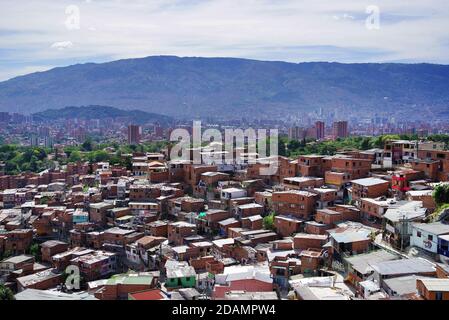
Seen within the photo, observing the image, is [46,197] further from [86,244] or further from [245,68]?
[245,68]

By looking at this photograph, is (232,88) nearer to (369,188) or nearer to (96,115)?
(96,115)

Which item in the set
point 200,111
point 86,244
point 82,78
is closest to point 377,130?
point 200,111

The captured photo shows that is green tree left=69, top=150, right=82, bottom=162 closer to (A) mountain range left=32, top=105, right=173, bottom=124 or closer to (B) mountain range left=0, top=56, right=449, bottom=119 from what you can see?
(A) mountain range left=32, top=105, right=173, bottom=124

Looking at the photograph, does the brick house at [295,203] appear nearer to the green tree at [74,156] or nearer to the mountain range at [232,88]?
the green tree at [74,156]

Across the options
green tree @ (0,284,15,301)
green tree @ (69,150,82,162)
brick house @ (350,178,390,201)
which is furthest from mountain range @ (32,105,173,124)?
green tree @ (0,284,15,301)

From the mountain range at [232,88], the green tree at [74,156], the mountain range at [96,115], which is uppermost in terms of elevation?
the mountain range at [232,88]

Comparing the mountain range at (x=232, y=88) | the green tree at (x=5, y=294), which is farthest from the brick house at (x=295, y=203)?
the mountain range at (x=232, y=88)

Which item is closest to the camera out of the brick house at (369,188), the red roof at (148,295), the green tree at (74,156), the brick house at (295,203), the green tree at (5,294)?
the red roof at (148,295)

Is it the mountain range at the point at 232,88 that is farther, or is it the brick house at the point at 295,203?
the mountain range at the point at 232,88
